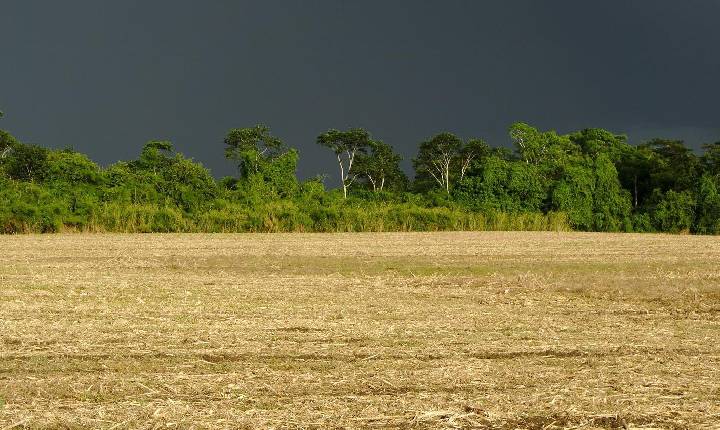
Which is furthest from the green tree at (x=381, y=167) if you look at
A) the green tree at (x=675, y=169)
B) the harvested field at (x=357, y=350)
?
the harvested field at (x=357, y=350)

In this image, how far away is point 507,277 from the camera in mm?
20594

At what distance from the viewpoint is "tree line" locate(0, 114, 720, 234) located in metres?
50.1

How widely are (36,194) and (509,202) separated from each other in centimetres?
3605

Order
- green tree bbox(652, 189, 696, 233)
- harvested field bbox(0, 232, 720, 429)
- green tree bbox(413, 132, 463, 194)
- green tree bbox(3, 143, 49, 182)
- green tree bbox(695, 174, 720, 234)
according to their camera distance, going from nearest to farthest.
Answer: harvested field bbox(0, 232, 720, 429)
green tree bbox(652, 189, 696, 233)
green tree bbox(695, 174, 720, 234)
green tree bbox(3, 143, 49, 182)
green tree bbox(413, 132, 463, 194)

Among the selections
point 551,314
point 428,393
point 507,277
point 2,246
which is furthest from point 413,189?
point 428,393

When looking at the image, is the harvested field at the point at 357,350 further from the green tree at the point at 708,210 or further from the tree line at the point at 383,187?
the green tree at the point at 708,210

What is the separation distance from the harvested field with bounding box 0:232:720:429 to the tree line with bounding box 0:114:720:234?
97.6ft

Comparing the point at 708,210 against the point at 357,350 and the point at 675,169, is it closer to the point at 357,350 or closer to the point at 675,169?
the point at 675,169

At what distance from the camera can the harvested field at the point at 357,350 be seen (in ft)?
20.8

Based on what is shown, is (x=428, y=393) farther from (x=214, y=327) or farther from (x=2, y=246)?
A: (x=2, y=246)

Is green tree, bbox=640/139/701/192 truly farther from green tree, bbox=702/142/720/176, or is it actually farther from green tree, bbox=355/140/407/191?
green tree, bbox=355/140/407/191

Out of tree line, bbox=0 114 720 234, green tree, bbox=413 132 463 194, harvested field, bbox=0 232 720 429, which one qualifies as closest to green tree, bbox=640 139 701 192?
tree line, bbox=0 114 720 234

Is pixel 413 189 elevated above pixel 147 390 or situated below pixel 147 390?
above

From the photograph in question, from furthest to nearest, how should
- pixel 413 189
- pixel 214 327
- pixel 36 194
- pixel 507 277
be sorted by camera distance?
pixel 413 189
pixel 36 194
pixel 507 277
pixel 214 327
